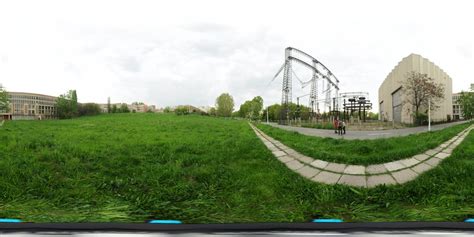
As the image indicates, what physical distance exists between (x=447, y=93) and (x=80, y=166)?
5.14 metres

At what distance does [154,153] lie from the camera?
2.62 meters

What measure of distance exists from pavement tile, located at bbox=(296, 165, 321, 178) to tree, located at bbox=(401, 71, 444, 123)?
1.75 meters

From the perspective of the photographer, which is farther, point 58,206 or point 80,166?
point 80,166

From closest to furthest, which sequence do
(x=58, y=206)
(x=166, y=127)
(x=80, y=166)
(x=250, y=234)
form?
(x=250, y=234), (x=58, y=206), (x=80, y=166), (x=166, y=127)

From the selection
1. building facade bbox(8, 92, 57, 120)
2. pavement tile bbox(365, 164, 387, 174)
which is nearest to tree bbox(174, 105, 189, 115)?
building facade bbox(8, 92, 57, 120)

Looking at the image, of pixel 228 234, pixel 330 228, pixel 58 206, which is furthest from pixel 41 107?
pixel 330 228

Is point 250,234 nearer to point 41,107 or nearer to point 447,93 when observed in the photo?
point 447,93

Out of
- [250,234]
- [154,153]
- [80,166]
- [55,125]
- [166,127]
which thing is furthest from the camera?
[166,127]

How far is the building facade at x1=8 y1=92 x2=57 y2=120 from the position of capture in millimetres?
3234

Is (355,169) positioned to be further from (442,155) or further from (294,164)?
(442,155)

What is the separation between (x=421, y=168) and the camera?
2.02 meters

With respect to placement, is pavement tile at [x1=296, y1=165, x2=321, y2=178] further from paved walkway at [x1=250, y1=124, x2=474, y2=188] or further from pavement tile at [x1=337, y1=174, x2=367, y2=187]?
pavement tile at [x1=337, y1=174, x2=367, y2=187]

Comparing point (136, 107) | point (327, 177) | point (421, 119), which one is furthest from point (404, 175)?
point (136, 107)

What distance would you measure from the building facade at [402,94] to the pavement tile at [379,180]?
4.17 feet
